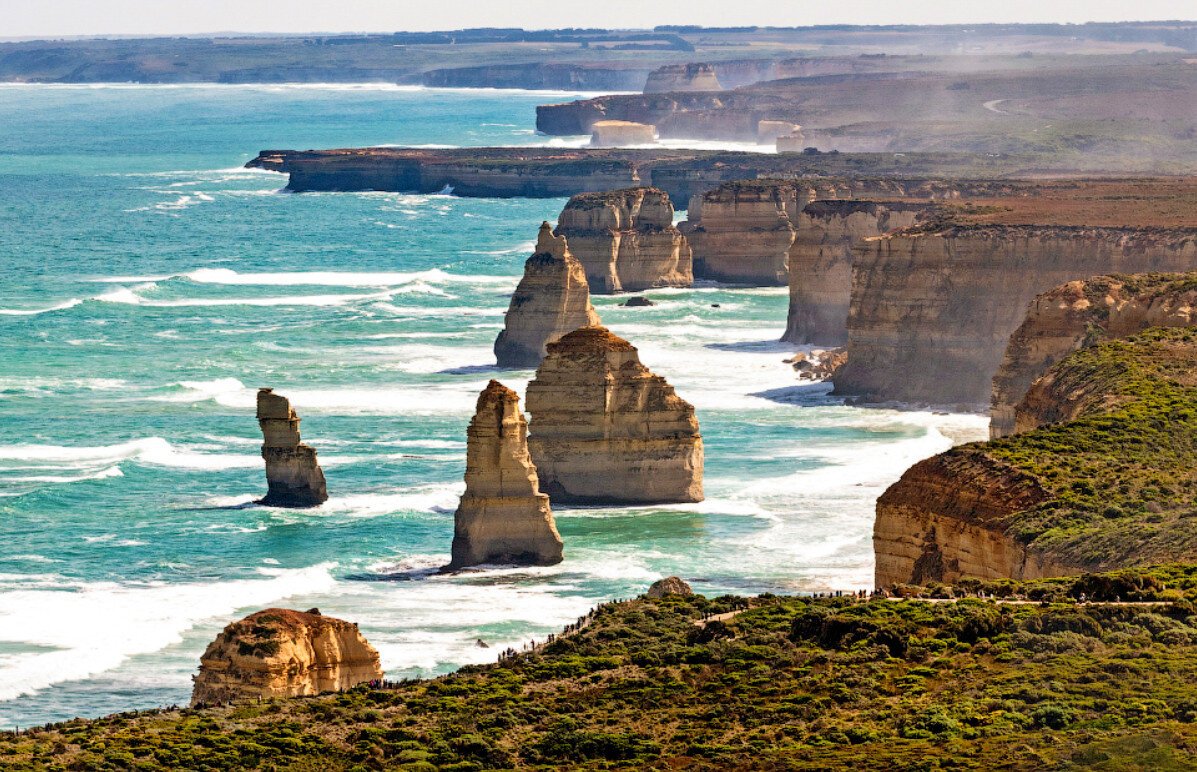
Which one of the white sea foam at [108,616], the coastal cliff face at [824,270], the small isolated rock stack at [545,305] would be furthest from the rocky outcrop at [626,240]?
the white sea foam at [108,616]

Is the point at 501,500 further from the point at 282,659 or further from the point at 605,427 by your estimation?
the point at 282,659

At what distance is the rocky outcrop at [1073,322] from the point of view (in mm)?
65938

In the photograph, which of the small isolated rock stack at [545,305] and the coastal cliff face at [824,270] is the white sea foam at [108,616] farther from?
the coastal cliff face at [824,270]

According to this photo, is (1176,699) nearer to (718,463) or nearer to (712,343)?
(718,463)

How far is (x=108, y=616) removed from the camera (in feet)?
177

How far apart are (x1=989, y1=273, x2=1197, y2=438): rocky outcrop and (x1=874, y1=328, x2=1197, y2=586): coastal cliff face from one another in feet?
49.9

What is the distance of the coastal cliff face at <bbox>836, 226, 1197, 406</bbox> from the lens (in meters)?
89.4

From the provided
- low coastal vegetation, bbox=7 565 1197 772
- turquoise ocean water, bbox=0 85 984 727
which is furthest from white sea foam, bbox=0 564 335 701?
low coastal vegetation, bbox=7 565 1197 772

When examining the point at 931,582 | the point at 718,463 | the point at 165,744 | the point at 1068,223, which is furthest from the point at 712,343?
the point at 165,744

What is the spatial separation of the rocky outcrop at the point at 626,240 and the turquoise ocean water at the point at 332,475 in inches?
142

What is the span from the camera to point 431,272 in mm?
150875

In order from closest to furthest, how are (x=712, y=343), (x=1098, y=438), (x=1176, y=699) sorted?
(x=1176, y=699)
(x=1098, y=438)
(x=712, y=343)

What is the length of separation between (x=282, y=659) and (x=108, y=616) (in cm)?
1767

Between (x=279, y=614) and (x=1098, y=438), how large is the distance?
19905 millimetres
